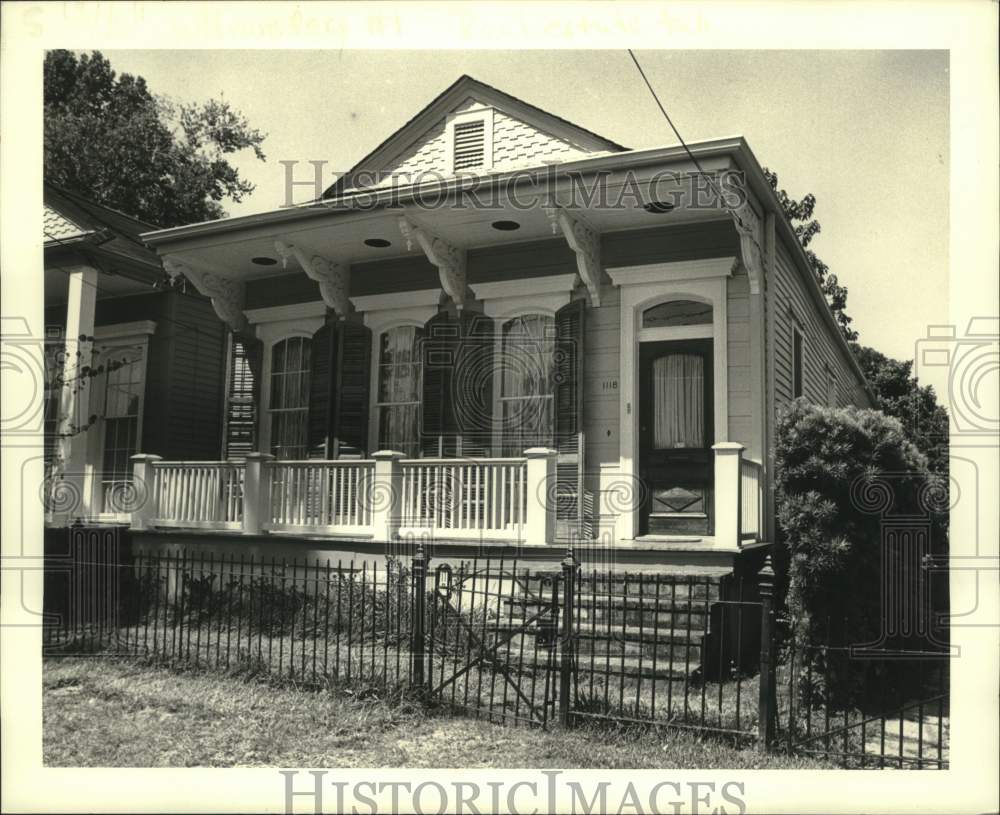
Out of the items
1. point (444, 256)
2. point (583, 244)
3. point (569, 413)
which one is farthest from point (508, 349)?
point (583, 244)

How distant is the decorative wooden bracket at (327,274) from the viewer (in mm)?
11266

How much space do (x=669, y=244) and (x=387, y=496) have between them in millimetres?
4300

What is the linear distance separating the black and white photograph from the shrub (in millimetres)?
35

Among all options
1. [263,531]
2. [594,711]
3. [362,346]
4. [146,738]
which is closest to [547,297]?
[362,346]

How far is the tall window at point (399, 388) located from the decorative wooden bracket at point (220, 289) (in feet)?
7.96

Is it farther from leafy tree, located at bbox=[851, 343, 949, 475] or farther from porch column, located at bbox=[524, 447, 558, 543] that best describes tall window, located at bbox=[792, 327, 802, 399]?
leafy tree, located at bbox=[851, 343, 949, 475]

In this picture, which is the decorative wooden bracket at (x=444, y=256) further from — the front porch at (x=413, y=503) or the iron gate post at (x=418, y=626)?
the iron gate post at (x=418, y=626)

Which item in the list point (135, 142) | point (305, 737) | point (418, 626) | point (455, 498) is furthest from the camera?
point (135, 142)

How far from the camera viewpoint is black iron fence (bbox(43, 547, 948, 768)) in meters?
6.28

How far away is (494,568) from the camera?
28.3 ft

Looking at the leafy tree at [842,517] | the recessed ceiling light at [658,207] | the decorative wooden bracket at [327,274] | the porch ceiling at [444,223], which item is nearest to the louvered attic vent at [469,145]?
the porch ceiling at [444,223]

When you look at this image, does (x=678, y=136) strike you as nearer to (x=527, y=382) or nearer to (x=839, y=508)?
(x=527, y=382)

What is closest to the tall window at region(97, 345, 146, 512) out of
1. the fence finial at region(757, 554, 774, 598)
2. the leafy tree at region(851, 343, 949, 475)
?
the fence finial at region(757, 554, 774, 598)

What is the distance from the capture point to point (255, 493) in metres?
10.6
